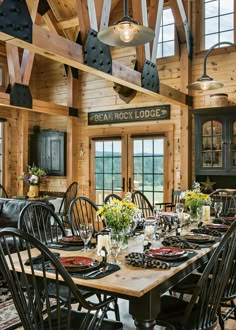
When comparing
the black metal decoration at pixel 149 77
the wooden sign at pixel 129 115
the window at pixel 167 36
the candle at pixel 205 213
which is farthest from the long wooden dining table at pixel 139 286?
the window at pixel 167 36

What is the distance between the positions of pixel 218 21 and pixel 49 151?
4495 millimetres

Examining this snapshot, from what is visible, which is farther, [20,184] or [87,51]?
[20,184]

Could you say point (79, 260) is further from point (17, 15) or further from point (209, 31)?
point (209, 31)

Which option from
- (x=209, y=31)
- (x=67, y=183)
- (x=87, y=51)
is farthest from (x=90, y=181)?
(x=87, y=51)

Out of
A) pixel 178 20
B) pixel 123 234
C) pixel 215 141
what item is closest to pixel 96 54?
pixel 123 234

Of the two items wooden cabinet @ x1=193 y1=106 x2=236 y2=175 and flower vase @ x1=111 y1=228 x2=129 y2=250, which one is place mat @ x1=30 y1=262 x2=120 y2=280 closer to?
flower vase @ x1=111 y1=228 x2=129 y2=250

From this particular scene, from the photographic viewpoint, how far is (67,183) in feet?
27.1

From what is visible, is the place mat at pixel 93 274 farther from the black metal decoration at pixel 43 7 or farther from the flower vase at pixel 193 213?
the black metal decoration at pixel 43 7

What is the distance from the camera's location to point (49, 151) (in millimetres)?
8422

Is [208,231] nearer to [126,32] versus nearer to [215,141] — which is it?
[126,32]

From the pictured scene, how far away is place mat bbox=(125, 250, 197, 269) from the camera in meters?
2.11

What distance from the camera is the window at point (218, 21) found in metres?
6.62

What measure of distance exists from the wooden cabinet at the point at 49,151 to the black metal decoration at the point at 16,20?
504 cm

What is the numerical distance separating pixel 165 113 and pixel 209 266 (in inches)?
211
